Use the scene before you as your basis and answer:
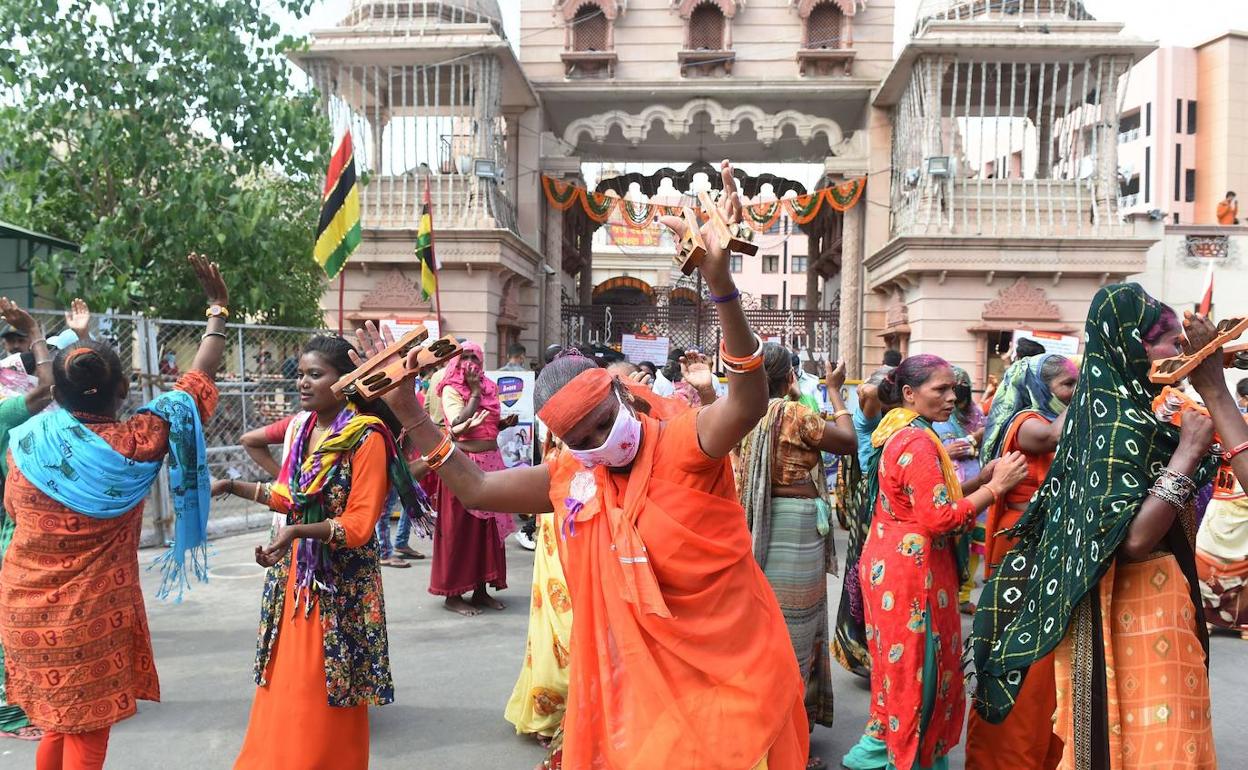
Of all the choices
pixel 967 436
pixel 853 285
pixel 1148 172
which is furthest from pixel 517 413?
pixel 1148 172

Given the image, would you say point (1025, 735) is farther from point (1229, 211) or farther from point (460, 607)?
point (1229, 211)

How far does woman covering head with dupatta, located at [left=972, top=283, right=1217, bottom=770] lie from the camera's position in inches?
92.3

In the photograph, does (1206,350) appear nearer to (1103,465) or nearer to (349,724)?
(1103,465)

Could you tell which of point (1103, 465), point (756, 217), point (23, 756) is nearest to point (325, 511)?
point (23, 756)

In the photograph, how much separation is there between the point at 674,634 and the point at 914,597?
1373 millimetres

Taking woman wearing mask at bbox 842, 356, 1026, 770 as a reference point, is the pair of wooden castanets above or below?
above

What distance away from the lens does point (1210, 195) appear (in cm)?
3231

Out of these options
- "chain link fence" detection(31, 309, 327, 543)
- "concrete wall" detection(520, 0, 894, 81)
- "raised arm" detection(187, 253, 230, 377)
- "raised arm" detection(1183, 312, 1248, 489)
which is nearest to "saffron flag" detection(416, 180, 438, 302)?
"chain link fence" detection(31, 309, 327, 543)

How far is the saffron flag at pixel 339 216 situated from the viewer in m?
7.81

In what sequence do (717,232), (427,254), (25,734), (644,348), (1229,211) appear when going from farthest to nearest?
(1229,211) → (644,348) → (427,254) → (25,734) → (717,232)

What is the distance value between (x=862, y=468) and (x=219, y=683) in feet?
11.5

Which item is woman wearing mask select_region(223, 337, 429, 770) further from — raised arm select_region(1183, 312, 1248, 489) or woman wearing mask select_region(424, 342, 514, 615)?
woman wearing mask select_region(424, 342, 514, 615)

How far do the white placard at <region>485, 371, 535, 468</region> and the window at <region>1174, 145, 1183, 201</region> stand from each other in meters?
32.8

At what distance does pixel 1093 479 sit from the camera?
2.45 meters
